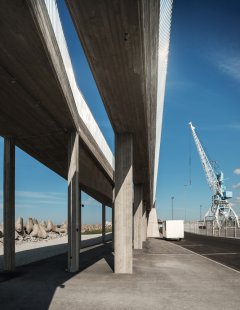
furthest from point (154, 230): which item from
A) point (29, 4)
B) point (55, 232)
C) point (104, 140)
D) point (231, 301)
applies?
point (29, 4)

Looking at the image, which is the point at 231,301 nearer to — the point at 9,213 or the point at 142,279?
the point at 142,279

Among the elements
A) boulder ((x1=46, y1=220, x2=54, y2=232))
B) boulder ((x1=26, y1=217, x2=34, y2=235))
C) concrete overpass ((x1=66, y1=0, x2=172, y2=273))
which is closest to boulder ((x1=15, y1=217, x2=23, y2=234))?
boulder ((x1=26, y1=217, x2=34, y2=235))

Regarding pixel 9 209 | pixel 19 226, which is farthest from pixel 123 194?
pixel 19 226

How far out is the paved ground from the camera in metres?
9.84

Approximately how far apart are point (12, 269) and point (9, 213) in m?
2.25

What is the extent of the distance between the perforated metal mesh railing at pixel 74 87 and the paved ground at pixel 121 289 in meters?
7.00

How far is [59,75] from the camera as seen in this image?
1195cm

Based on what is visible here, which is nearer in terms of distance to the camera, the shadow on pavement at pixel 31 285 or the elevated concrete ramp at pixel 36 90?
the elevated concrete ramp at pixel 36 90

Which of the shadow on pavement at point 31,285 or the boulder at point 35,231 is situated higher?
the shadow on pavement at point 31,285

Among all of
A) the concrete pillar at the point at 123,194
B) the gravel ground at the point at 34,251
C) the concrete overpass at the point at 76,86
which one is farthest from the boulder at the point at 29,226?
the concrete pillar at the point at 123,194

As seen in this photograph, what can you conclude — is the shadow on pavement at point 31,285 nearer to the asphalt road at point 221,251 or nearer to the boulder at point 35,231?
the asphalt road at point 221,251

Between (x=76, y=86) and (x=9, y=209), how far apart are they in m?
5.73

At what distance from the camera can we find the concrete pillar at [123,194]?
16.0 metres

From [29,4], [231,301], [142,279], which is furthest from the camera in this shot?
[142,279]
